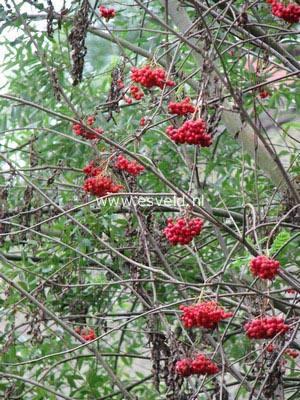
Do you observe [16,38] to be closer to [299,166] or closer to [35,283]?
[35,283]

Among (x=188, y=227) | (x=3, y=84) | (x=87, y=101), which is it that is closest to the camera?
(x=188, y=227)

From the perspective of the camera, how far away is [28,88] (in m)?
4.77

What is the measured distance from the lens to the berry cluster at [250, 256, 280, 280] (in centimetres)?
228

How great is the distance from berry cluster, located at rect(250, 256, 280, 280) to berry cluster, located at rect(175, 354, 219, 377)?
0.52m

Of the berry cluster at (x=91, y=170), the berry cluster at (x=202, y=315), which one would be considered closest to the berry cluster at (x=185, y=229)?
the berry cluster at (x=202, y=315)

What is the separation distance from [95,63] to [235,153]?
1152mm

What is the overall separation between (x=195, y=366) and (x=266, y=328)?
1.19ft

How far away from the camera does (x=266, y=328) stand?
7.95 feet

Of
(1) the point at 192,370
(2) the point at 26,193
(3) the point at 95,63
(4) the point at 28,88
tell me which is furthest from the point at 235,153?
(1) the point at 192,370

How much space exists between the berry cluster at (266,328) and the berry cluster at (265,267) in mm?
195

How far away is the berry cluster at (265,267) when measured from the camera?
228cm

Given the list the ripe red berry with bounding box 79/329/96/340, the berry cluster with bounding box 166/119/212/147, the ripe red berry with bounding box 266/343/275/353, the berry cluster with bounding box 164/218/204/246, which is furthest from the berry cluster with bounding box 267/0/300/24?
the ripe red berry with bounding box 79/329/96/340

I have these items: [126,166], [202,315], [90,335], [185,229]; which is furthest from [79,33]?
[90,335]

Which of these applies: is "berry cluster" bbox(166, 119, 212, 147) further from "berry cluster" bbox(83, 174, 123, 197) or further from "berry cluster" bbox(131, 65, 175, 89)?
"berry cluster" bbox(83, 174, 123, 197)
